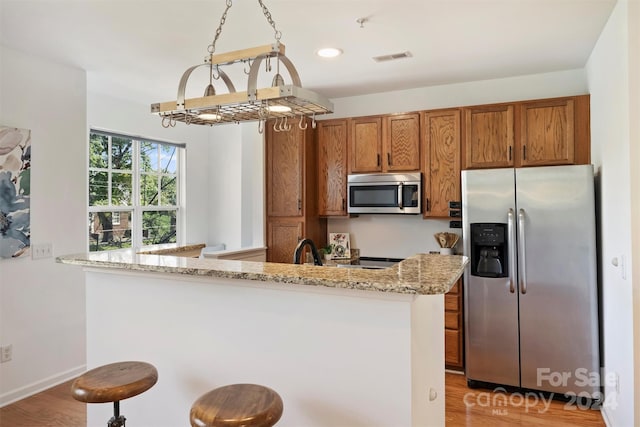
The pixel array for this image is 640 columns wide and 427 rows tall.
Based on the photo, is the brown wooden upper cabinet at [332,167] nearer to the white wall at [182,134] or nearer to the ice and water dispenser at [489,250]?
the ice and water dispenser at [489,250]

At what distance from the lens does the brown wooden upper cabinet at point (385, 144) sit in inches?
152

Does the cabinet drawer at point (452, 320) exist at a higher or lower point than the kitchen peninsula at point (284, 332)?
lower

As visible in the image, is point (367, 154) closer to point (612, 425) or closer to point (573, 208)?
point (573, 208)

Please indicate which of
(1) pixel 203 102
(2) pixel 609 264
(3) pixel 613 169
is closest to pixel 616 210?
(3) pixel 613 169

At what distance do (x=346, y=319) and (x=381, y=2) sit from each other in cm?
173

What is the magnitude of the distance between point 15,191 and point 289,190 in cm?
220

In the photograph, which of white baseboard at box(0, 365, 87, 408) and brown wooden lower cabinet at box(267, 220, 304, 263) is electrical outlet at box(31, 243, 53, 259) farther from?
brown wooden lower cabinet at box(267, 220, 304, 263)

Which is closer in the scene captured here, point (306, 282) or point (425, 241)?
point (306, 282)

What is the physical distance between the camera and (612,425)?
2.57 meters

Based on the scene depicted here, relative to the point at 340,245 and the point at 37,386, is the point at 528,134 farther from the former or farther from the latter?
the point at 37,386

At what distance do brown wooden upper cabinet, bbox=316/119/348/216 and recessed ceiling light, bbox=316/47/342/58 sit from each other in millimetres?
1054

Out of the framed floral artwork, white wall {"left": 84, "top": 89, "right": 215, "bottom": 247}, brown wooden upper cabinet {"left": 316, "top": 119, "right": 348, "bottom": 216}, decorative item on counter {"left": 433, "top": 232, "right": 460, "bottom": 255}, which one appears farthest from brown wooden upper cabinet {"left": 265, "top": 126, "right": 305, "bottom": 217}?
the framed floral artwork

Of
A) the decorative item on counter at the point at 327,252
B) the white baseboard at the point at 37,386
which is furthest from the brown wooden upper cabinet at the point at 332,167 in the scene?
the white baseboard at the point at 37,386

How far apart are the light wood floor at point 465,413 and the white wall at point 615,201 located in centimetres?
24
